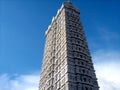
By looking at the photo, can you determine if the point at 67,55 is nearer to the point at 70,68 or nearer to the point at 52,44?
the point at 70,68

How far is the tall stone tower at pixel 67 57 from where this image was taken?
2495 inches

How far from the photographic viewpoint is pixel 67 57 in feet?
217

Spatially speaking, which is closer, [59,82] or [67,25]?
[59,82]

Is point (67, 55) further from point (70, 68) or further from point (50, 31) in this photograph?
point (50, 31)

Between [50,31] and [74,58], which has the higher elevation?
[50,31]

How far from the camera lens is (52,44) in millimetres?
85125

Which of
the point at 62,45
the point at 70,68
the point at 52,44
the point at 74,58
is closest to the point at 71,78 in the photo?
the point at 70,68

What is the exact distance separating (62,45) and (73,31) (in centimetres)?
728

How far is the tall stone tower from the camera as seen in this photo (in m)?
63.4

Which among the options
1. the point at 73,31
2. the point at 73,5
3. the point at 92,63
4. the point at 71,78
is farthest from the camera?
the point at 73,5

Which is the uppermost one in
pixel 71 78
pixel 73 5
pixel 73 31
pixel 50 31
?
pixel 73 5

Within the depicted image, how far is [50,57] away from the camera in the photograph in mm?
81562

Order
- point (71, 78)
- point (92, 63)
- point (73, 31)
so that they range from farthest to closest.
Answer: point (73, 31) → point (92, 63) → point (71, 78)

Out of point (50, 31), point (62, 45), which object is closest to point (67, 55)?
point (62, 45)
